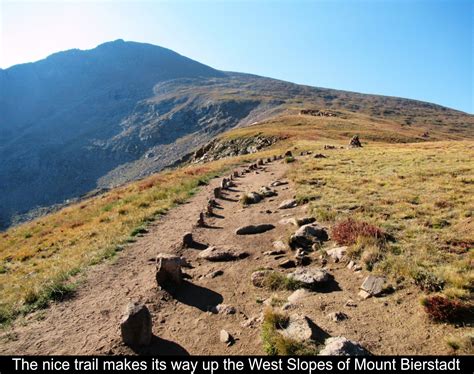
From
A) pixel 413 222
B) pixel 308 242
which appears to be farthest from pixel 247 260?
pixel 413 222

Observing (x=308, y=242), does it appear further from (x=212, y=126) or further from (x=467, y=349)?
(x=212, y=126)

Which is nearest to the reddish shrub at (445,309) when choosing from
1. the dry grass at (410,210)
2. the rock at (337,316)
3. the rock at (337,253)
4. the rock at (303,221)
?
the dry grass at (410,210)

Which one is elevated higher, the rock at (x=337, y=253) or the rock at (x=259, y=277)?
the rock at (x=337, y=253)

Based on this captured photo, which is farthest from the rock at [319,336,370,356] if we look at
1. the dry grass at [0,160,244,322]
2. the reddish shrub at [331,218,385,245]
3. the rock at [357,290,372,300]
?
the dry grass at [0,160,244,322]

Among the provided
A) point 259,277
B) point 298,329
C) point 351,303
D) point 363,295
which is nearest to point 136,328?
point 298,329

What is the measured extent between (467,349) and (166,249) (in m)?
10.5

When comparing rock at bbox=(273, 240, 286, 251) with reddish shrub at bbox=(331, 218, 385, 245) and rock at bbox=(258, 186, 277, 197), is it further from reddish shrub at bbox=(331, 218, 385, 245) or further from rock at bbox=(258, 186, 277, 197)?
rock at bbox=(258, 186, 277, 197)

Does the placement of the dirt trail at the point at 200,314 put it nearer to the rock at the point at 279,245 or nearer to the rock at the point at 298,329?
the rock at the point at 279,245

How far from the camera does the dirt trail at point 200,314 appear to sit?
297 inches

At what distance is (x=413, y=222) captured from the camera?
45.8ft

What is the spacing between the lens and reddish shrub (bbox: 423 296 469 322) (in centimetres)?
752

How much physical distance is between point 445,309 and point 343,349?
107 inches

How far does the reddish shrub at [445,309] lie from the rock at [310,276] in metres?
2.67
